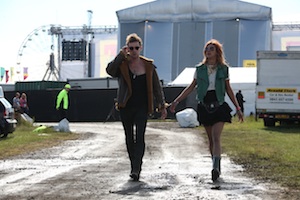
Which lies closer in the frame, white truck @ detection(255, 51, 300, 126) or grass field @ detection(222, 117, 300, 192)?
grass field @ detection(222, 117, 300, 192)

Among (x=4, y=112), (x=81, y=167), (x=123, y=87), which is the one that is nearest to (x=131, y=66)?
(x=123, y=87)

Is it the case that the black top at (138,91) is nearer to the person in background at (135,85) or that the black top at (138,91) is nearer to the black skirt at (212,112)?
the person in background at (135,85)

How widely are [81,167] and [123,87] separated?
1.65 m

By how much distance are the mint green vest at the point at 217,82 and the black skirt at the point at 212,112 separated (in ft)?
0.18

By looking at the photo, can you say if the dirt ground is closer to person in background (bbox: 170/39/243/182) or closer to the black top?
person in background (bbox: 170/39/243/182)

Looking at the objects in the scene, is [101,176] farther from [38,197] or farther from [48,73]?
[48,73]

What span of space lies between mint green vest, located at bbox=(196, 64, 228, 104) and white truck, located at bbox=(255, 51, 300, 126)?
13.6m

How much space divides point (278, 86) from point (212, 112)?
13916 mm

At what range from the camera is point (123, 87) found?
6.46 meters

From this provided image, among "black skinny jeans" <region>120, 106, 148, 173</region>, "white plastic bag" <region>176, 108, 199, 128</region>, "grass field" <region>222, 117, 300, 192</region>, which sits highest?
"black skinny jeans" <region>120, 106, 148, 173</region>

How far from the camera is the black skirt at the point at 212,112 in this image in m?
6.44


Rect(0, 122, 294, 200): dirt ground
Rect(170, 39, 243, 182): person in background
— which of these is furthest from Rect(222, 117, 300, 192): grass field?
Rect(170, 39, 243, 182): person in background

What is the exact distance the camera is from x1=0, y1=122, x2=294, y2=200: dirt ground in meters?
5.16

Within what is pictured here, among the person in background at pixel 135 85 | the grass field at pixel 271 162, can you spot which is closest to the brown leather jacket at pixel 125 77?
the person in background at pixel 135 85
